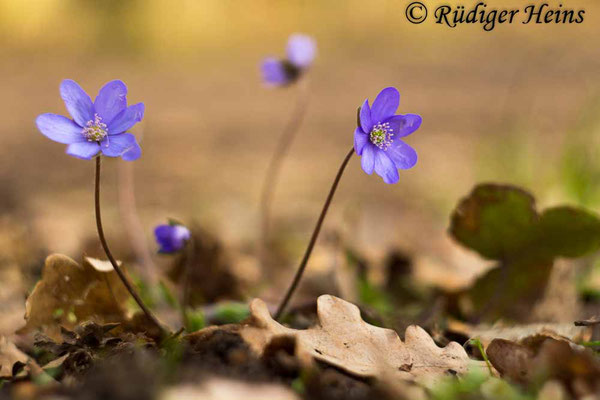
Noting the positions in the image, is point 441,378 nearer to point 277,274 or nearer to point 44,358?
point 44,358

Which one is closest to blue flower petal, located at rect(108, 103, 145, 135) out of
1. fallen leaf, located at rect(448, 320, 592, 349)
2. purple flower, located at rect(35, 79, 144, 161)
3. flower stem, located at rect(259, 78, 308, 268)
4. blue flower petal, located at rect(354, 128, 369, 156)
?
purple flower, located at rect(35, 79, 144, 161)

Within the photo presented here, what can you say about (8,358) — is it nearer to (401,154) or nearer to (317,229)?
(317,229)

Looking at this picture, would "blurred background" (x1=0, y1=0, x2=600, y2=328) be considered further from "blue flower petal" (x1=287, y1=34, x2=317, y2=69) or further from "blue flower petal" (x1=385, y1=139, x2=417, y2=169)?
"blue flower petal" (x1=385, y1=139, x2=417, y2=169)

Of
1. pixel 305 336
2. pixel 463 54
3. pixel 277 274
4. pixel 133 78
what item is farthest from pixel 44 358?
pixel 463 54

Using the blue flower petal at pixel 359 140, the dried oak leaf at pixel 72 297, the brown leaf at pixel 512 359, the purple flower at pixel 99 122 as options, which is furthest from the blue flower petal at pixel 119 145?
the brown leaf at pixel 512 359

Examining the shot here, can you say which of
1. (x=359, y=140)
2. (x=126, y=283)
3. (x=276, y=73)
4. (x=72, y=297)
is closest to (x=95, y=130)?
(x=126, y=283)

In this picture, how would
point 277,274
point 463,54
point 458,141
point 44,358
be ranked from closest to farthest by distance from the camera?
1. point 44,358
2. point 277,274
3. point 458,141
4. point 463,54

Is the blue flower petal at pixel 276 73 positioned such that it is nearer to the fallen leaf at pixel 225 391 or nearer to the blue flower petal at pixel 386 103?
the blue flower petal at pixel 386 103
